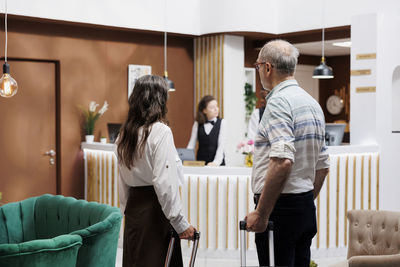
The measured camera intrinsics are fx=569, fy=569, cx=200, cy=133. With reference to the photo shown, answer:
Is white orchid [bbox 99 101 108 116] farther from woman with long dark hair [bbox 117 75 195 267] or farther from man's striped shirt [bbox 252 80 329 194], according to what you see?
man's striped shirt [bbox 252 80 329 194]

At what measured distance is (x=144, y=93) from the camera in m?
3.24

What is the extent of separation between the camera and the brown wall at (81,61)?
7.53 metres

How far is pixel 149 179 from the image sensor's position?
10.7 feet

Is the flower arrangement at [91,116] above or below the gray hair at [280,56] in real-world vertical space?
below

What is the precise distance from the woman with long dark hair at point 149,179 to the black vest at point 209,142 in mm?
3888

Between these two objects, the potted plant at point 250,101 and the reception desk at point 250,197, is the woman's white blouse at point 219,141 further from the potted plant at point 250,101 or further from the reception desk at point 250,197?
the potted plant at point 250,101

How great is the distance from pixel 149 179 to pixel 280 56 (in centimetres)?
102

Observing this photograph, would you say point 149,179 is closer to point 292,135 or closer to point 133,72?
point 292,135

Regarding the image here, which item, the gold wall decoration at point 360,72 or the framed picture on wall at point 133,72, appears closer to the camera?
the gold wall decoration at point 360,72

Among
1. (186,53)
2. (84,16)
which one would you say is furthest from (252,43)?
(84,16)

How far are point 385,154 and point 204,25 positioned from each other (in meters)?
3.78

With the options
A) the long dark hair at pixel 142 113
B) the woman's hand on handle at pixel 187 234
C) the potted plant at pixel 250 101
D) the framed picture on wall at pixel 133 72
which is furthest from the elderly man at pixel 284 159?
the potted plant at pixel 250 101

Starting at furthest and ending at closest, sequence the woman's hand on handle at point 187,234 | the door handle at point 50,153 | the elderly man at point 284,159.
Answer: the door handle at point 50,153 < the woman's hand on handle at point 187,234 < the elderly man at point 284,159

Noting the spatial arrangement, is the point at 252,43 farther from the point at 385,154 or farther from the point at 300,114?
the point at 300,114
